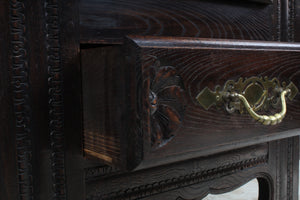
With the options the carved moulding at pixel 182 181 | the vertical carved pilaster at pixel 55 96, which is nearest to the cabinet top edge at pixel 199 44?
the vertical carved pilaster at pixel 55 96

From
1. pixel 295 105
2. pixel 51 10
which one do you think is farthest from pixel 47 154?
pixel 295 105

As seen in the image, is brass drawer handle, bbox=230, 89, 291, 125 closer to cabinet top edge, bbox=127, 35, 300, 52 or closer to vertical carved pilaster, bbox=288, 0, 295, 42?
cabinet top edge, bbox=127, 35, 300, 52

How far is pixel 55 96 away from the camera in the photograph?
39cm

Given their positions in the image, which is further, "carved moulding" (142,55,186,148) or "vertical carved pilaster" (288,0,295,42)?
"vertical carved pilaster" (288,0,295,42)

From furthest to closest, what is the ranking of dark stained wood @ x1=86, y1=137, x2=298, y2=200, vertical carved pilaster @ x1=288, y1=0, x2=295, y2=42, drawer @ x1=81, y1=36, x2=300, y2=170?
vertical carved pilaster @ x1=288, y1=0, x2=295, y2=42
dark stained wood @ x1=86, y1=137, x2=298, y2=200
drawer @ x1=81, y1=36, x2=300, y2=170

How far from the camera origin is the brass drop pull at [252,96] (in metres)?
0.41

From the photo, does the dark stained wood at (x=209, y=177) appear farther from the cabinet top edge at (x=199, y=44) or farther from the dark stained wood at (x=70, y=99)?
the cabinet top edge at (x=199, y=44)

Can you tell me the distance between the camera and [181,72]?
365mm

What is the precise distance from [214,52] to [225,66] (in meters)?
0.03

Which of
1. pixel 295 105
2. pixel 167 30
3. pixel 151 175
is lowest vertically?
pixel 151 175

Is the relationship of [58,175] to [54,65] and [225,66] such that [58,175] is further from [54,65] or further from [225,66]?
[225,66]

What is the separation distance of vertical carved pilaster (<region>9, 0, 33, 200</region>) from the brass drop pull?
0.19 meters

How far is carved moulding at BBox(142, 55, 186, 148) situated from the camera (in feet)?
1.11

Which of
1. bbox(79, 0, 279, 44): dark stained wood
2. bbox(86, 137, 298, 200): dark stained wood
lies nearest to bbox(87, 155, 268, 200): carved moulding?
bbox(86, 137, 298, 200): dark stained wood
